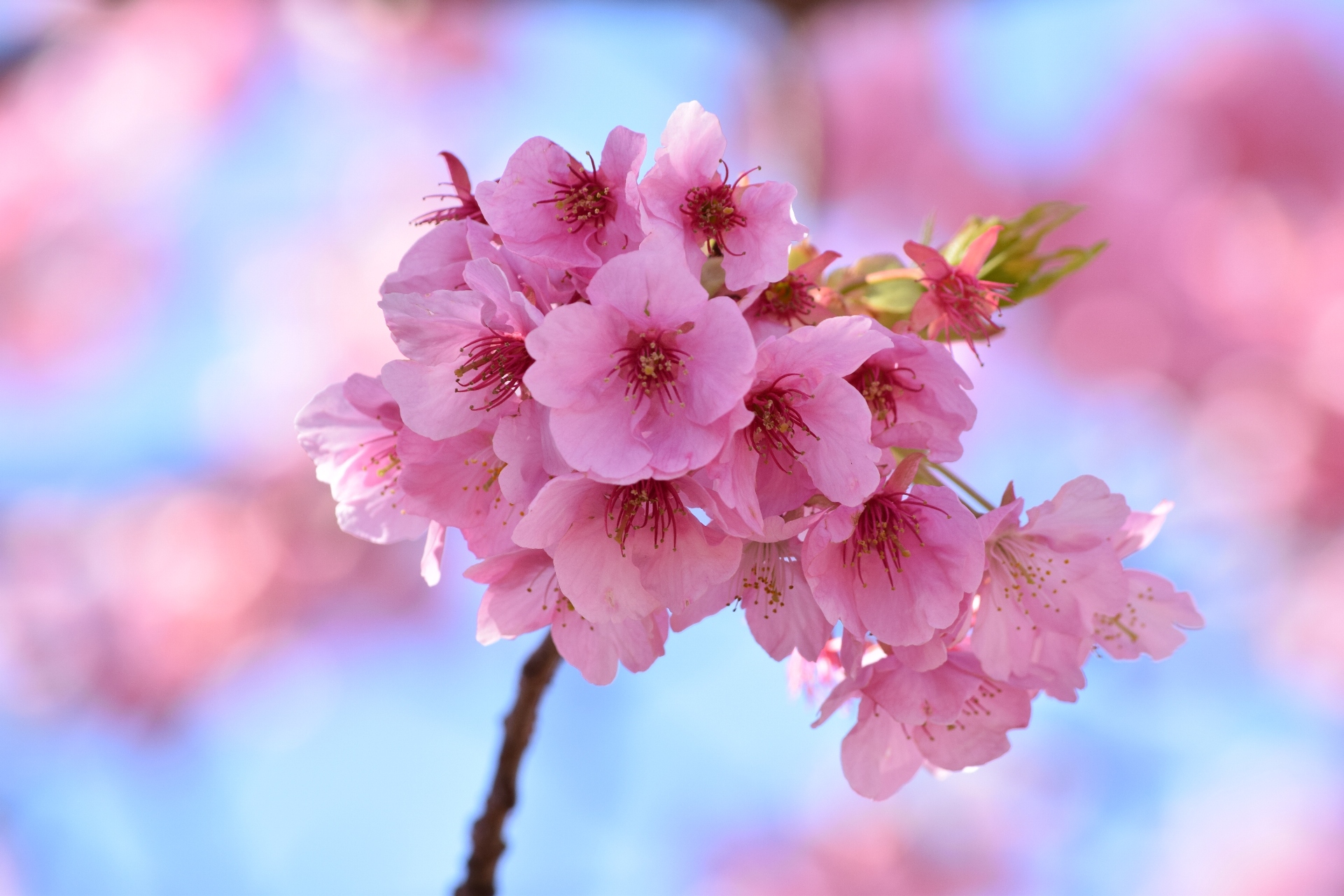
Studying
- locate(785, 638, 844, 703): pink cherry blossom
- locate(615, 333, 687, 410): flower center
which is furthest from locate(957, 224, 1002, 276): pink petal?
locate(785, 638, 844, 703): pink cherry blossom

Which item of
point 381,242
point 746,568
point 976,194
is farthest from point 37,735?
point 976,194

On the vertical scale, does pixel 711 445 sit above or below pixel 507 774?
above

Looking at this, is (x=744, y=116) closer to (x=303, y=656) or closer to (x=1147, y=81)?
(x=1147, y=81)

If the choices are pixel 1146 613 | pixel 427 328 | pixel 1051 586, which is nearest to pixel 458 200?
pixel 427 328

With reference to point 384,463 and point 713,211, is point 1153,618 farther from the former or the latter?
point 384,463

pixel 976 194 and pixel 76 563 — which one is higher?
pixel 976 194

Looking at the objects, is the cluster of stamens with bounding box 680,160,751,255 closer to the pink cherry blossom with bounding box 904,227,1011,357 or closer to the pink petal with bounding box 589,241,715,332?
the pink petal with bounding box 589,241,715,332

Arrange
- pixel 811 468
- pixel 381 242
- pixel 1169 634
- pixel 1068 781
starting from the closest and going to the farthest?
pixel 811 468
pixel 1169 634
pixel 1068 781
pixel 381 242
